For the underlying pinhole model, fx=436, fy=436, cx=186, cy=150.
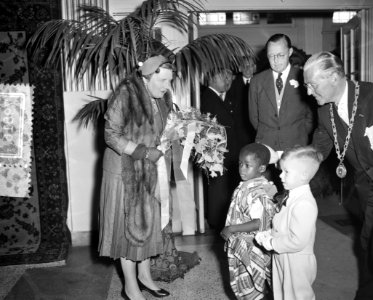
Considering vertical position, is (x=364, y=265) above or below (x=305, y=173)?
below

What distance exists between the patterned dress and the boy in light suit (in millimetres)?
142

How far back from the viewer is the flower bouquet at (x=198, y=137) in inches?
112

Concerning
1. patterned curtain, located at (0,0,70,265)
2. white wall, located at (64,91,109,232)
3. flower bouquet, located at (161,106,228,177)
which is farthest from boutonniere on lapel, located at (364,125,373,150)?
patterned curtain, located at (0,0,70,265)

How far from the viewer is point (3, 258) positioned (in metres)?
4.01

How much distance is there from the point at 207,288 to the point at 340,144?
59.9 inches

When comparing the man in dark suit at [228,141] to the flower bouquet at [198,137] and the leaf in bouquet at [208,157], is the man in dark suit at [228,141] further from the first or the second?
the leaf in bouquet at [208,157]

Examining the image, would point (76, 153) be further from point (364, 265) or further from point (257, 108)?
point (364, 265)

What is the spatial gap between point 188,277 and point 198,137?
129 centimetres

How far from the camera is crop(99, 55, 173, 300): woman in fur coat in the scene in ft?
8.96

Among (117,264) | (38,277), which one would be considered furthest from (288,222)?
(38,277)

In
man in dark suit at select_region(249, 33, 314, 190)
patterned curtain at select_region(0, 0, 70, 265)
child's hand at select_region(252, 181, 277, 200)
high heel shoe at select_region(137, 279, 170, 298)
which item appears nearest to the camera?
child's hand at select_region(252, 181, 277, 200)

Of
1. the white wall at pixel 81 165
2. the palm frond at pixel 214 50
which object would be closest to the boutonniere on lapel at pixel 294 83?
the palm frond at pixel 214 50

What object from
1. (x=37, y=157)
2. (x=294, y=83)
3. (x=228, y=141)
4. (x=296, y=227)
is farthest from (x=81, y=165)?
(x=296, y=227)

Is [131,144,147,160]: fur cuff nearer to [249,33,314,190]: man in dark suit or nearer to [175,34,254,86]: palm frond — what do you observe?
[175,34,254,86]: palm frond
